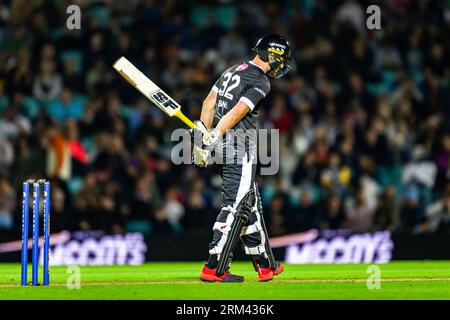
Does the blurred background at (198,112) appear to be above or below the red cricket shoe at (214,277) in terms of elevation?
above

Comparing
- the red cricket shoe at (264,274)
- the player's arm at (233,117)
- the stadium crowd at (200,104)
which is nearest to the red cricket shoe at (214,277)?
the red cricket shoe at (264,274)

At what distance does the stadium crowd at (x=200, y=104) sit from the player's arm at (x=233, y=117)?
5.33 meters

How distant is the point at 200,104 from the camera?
53.4 feet

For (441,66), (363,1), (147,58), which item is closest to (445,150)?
(441,66)

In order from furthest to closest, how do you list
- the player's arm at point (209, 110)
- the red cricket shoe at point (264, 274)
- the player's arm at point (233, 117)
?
the player's arm at point (209, 110)
the red cricket shoe at point (264, 274)
the player's arm at point (233, 117)

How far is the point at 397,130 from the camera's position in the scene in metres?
16.7

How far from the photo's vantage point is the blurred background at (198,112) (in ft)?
48.8

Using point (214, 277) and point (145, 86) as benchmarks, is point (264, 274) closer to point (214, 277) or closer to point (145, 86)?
Result: point (214, 277)

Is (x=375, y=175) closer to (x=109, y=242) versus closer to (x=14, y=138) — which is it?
(x=109, y=242)

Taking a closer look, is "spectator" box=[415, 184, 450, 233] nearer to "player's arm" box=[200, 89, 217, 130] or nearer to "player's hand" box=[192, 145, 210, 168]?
"player's arm" box=[200, 89, 217, 130]

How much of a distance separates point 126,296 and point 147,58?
30.6ft

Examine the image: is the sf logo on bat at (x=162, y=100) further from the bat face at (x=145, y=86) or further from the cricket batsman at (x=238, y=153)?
the cricket batsman at (x=238, y=153)

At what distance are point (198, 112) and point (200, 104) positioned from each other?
0.24 meters

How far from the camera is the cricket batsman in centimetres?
916
